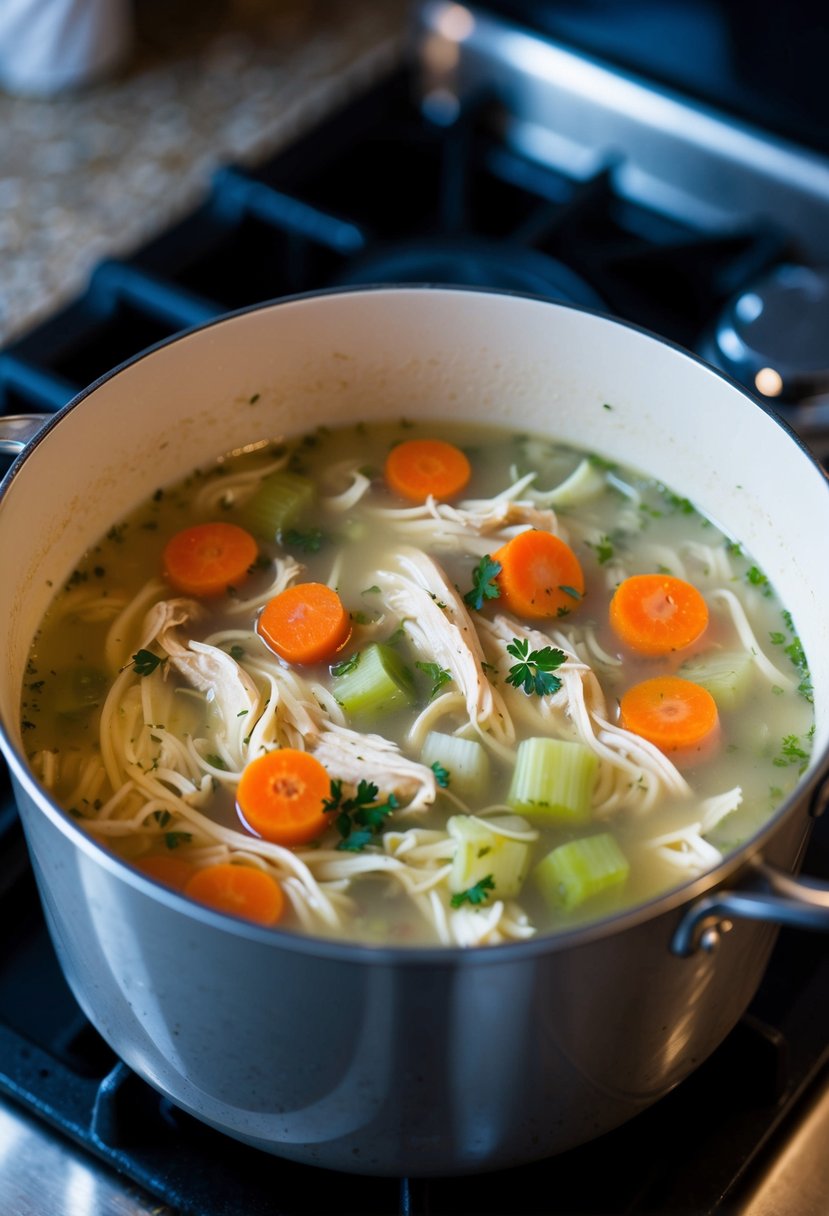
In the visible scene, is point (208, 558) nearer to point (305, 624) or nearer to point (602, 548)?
point (305, 624)

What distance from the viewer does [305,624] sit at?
1979 mm

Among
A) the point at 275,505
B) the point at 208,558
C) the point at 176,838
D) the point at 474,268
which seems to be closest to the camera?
the point at 176,838

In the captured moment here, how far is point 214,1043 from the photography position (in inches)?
55.6

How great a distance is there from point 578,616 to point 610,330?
1.39 ft

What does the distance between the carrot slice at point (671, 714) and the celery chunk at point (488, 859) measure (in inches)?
11.2

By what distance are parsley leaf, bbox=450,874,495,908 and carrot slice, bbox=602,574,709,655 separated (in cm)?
52

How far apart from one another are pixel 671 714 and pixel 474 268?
1.04 metres

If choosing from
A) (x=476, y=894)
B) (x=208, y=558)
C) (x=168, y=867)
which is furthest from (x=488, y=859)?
(x=208, y=558)

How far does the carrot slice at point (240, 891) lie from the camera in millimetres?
1601

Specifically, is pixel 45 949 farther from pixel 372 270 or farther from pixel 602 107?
pixel 602 107

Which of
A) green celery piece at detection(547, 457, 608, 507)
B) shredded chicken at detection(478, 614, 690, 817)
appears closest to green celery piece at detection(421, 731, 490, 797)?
shredded chicken at detection(478, 614, 690, 817)

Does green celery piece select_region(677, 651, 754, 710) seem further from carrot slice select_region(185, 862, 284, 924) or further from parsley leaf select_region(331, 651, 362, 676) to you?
carrot slice select_region(185, 862, 284, 924)

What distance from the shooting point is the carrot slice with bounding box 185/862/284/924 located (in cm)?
160

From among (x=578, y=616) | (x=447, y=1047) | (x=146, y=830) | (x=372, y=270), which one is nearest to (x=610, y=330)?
(x=578, y=616)
